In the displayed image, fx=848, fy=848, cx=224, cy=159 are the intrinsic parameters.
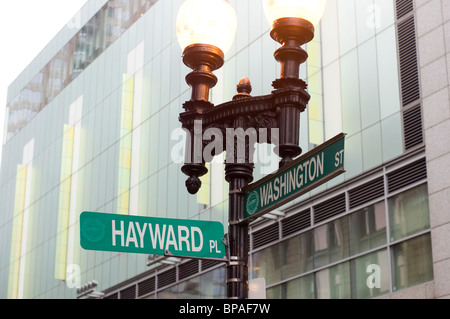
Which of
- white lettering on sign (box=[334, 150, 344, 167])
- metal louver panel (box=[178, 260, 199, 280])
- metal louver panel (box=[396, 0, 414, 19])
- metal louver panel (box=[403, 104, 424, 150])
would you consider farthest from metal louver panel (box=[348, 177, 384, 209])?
white lettering on sign (box=[334, 150, 344, 167])

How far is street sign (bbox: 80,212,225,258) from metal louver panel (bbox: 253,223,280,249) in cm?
1598

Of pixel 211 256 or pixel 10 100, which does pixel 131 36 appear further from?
pixel 211 256

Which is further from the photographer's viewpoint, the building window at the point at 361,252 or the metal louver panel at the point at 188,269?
the metal louver panel at the point at 188,269

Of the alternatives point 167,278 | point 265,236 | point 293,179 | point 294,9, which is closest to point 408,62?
point 265,236

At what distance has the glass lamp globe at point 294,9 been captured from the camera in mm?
8445

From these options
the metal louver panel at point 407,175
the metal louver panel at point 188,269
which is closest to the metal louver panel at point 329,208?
the metal louver panel at point 407,175

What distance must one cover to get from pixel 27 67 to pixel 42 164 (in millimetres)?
8775

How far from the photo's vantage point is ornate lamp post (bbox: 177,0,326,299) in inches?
320

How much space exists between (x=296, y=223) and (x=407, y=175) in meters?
4.32

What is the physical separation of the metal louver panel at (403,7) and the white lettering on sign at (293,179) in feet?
48.0

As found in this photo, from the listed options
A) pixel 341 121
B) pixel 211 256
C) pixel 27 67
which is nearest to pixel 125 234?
pixel 211 256

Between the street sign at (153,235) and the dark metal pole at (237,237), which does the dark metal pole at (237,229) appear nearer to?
the dark metal pole at (237,237)

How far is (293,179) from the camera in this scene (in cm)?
796

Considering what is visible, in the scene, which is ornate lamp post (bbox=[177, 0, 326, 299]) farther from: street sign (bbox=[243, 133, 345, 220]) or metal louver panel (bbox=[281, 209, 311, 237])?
metal louver panel (bbox=[281, 209, 311, 237])
